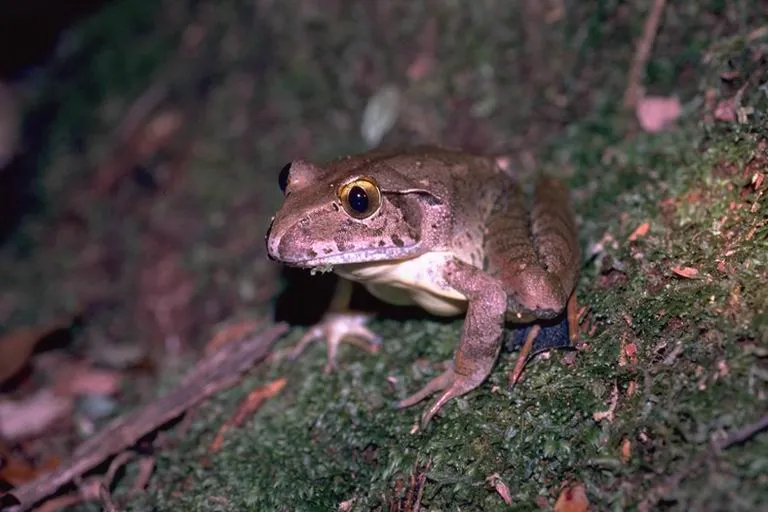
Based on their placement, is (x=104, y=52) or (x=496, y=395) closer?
(x=496, y=395)

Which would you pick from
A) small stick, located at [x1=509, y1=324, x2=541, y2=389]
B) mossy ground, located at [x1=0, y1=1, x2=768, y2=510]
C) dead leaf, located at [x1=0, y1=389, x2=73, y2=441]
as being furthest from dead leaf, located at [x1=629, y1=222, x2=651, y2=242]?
dead leaf, located at [x1=0, y1=389, x2=73, y2=441]

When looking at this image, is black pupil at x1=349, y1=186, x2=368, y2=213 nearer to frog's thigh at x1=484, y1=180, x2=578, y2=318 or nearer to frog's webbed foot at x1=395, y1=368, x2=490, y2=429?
frog's thigh at x1=484, y1=180, x2=578, y2=318

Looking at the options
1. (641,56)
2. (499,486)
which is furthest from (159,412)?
(641,56)

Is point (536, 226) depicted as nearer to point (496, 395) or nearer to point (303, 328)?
point (496, 395)

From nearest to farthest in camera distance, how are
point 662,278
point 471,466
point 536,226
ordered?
point 471,466 → point 662,278 → point 536,226

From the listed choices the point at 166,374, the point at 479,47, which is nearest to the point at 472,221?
the point at 479,47

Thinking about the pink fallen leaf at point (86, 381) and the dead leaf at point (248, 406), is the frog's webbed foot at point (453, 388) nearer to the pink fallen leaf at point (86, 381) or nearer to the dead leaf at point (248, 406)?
the dead leaf at point (248, 406)
